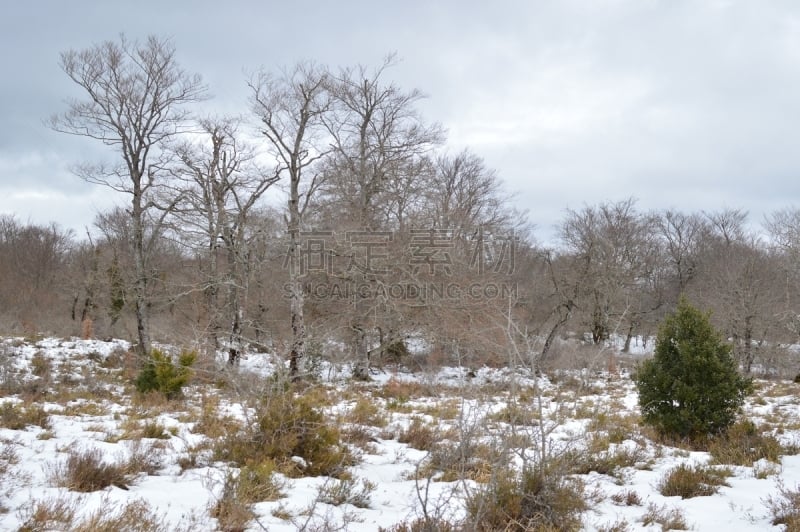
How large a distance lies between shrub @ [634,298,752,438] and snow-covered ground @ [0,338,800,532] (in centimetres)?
53

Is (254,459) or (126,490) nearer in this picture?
(126,490)

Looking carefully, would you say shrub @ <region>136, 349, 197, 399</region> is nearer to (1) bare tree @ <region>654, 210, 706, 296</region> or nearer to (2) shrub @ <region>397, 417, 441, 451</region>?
(2) shrub @ <region>397, 417, 441, 451</region>

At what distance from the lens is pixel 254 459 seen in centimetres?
518

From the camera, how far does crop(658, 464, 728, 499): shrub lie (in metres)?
5.01

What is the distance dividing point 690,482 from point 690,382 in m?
2.68

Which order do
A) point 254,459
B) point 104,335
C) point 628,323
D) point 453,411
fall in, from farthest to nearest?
1. point 628,323
2. point 104,335
3. point 453,411
4. point 254,459

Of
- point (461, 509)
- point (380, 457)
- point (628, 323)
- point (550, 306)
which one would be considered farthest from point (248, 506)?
point (628, 323)

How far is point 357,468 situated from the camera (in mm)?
5500

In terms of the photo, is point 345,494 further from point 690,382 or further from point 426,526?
point 690,382

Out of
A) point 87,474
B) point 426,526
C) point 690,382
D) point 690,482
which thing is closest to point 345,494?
point 426,526

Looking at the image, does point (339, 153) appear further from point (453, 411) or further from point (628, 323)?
point (628, 323)

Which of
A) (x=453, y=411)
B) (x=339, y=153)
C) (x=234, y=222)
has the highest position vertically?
(x=339, y=153)

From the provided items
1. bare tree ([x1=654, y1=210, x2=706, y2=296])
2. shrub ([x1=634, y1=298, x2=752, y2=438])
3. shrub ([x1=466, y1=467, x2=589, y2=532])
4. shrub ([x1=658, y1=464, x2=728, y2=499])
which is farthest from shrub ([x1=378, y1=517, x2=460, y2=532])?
bare tree ([x1=654, y1=210, x2=706, y2=296])

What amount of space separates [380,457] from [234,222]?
1204 centimetres
